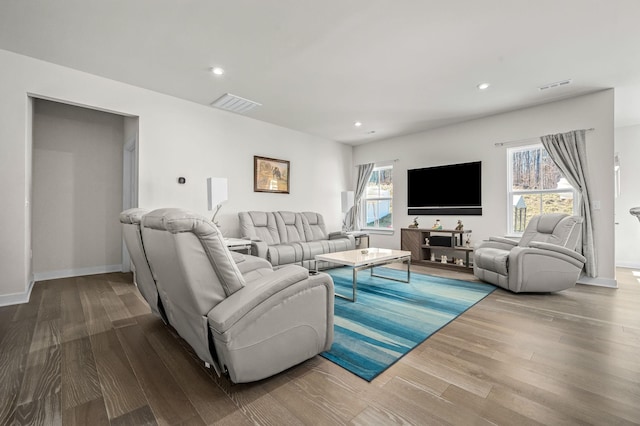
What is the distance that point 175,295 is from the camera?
1745 mm

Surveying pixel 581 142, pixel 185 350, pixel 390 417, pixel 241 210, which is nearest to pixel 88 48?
pixel 241 210

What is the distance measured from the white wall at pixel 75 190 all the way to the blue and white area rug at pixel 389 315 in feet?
12.8

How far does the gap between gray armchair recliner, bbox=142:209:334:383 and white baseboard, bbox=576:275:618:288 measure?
435 cm

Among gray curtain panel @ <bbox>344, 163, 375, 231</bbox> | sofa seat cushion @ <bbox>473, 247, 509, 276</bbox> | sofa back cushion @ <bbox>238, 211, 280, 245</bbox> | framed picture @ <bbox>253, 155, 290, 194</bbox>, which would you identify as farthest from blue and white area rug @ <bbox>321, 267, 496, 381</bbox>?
gray curtain panel @ <bbox>344, 163, 375, 231</bbox>

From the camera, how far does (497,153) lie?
192 inches

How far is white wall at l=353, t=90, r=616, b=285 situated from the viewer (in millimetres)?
3896

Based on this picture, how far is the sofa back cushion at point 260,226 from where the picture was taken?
4605 millimetres

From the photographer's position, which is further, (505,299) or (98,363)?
(505,299)

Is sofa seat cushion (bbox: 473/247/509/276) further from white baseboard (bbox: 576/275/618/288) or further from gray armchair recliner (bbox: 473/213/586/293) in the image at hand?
white baseboard (bbox: 576/275/618/288)

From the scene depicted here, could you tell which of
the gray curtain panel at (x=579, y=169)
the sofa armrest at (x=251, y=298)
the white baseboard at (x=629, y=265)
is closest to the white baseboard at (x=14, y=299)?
the sofa armrest at (x=251, y=298)

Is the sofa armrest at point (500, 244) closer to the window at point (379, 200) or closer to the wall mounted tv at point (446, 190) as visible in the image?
the wall mounted tv at point (446, 190)

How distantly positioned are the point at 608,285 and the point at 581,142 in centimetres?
201

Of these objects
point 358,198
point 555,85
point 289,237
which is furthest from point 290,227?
point 555,85

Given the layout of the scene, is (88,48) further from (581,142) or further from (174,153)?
(581,142)
